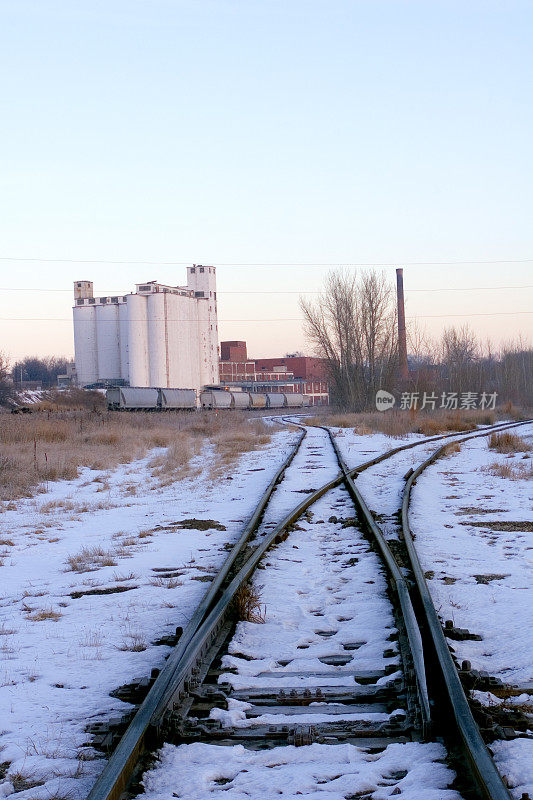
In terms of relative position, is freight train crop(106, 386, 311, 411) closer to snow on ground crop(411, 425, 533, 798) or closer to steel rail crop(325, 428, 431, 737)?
snow on ground crop(411, 425, 533, 798)

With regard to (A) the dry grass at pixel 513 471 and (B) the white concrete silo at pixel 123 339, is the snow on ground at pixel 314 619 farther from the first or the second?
(B) the white concrete silo at pixel 123 339

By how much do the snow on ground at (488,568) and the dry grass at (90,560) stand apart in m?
3.11

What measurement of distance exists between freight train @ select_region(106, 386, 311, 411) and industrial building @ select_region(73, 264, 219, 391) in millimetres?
15326

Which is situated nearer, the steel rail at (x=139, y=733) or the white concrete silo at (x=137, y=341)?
the steel rail at (x=139, y=733)

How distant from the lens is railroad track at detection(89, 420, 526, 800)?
10.7 ft

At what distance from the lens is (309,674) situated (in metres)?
4.15

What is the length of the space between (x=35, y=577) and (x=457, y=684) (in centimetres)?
473

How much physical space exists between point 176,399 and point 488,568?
182 feet

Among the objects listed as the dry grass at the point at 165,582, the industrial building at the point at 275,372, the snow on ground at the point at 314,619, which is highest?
the industrial building at the point at 275,372

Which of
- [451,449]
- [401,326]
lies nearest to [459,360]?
[401,326]

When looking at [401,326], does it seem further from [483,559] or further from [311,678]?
[311,678]

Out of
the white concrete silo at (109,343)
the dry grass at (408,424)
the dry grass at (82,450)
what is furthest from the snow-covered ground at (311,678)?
the white concrete silo at (109,343)

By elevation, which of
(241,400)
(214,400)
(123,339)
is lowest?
(241,400)

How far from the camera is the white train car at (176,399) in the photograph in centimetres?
5925
